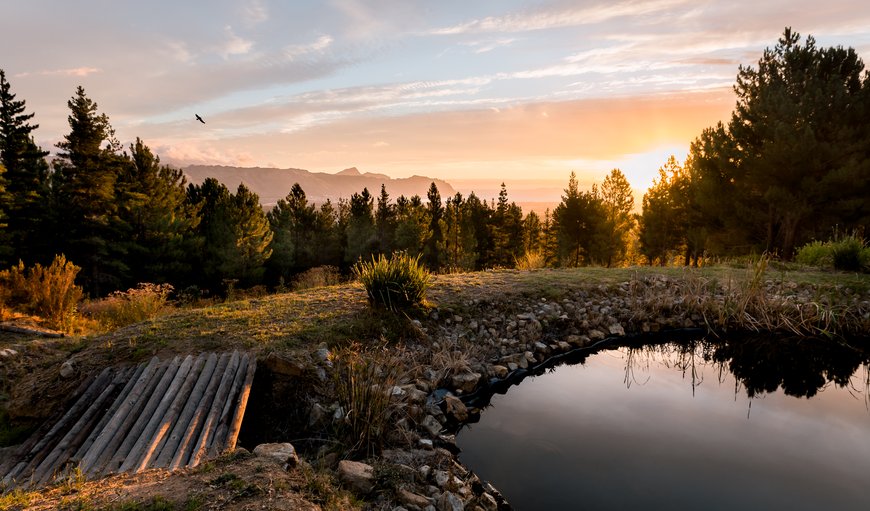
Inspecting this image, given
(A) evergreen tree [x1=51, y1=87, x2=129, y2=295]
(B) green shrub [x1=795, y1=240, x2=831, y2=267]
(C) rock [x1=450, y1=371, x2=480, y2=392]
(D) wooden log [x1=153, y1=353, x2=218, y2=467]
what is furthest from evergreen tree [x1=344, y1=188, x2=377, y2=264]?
(D) wooden log [x1=153, y1=353, x2=218, y2=467]

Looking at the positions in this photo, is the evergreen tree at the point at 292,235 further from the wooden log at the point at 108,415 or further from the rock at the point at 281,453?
the rock at the point at 281,453

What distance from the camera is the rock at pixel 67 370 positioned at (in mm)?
4707

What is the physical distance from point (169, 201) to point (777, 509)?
104 feet

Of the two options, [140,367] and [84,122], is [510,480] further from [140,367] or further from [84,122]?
[84,122]

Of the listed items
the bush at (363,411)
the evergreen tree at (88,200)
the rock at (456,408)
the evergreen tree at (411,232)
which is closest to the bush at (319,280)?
the rock at (456,408)

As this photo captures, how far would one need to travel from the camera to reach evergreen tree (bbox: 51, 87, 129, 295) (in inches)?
777

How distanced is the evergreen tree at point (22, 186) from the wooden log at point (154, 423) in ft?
73.6

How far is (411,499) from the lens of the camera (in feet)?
9.81

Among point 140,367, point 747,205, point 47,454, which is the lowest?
point 47,454

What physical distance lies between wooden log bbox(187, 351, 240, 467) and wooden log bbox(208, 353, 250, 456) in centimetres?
4

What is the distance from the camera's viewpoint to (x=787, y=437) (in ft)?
15.3

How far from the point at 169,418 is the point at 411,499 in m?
2.70

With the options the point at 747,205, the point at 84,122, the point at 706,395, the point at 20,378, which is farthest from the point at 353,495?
the point at 84,122

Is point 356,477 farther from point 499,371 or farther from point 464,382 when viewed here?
point 499,371
